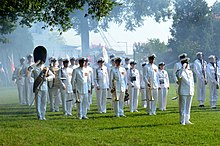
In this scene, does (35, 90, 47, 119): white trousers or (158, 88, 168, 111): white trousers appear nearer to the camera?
(35, 90, 47, 119): white trousers

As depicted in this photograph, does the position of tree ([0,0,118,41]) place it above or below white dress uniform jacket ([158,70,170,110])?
above

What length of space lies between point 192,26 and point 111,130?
1344 inches

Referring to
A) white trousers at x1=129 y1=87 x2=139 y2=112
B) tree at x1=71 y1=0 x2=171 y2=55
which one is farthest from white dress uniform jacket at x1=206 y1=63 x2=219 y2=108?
tree at x1=71 y1=0 x2=171 y2=55

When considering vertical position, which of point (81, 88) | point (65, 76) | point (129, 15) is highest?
point (129, 15)

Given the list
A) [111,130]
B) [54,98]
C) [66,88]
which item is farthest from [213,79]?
[111,130]

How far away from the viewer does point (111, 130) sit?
501 inches

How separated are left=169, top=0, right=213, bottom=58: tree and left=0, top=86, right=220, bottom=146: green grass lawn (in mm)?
29058

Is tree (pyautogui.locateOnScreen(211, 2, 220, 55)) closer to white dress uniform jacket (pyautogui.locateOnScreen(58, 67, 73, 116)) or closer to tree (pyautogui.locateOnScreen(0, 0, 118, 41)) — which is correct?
white dress uniform jacket (pyautogui.locateOnScreen(58, 67, 73, 116))

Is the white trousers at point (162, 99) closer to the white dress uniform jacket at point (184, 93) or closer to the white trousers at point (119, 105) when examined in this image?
the white trousers at point (119, 105)

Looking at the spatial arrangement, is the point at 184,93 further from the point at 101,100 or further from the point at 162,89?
the point at 101,100

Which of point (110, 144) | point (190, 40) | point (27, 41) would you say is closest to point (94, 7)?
point (110, 144)

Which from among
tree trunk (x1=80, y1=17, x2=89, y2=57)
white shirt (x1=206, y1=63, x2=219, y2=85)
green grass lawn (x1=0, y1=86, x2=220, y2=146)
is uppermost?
tree trunk (x1=80, y1=17, x2=89, y2=57)

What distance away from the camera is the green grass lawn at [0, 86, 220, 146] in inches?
434

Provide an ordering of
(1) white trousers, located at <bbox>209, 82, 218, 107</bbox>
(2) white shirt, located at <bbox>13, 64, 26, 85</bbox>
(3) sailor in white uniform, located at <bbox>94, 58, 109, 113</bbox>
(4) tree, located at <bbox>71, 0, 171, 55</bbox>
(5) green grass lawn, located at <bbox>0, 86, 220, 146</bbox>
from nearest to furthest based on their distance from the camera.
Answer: (5) green grass lawn, located at <bbox>0, 86, 220, 146</bbox> < (3) sailor in white uniform, located at <bbox>94, 58, 109, 113</bbox> < (1) white trousers, located at <bbox>209, 82, 218, 107</bbox> < (2) white shirt, located at <bbox>13, 64, 26, 85</bbox> < (4) tree, located at <bbox>71, 0, 171, 55</bbox>
